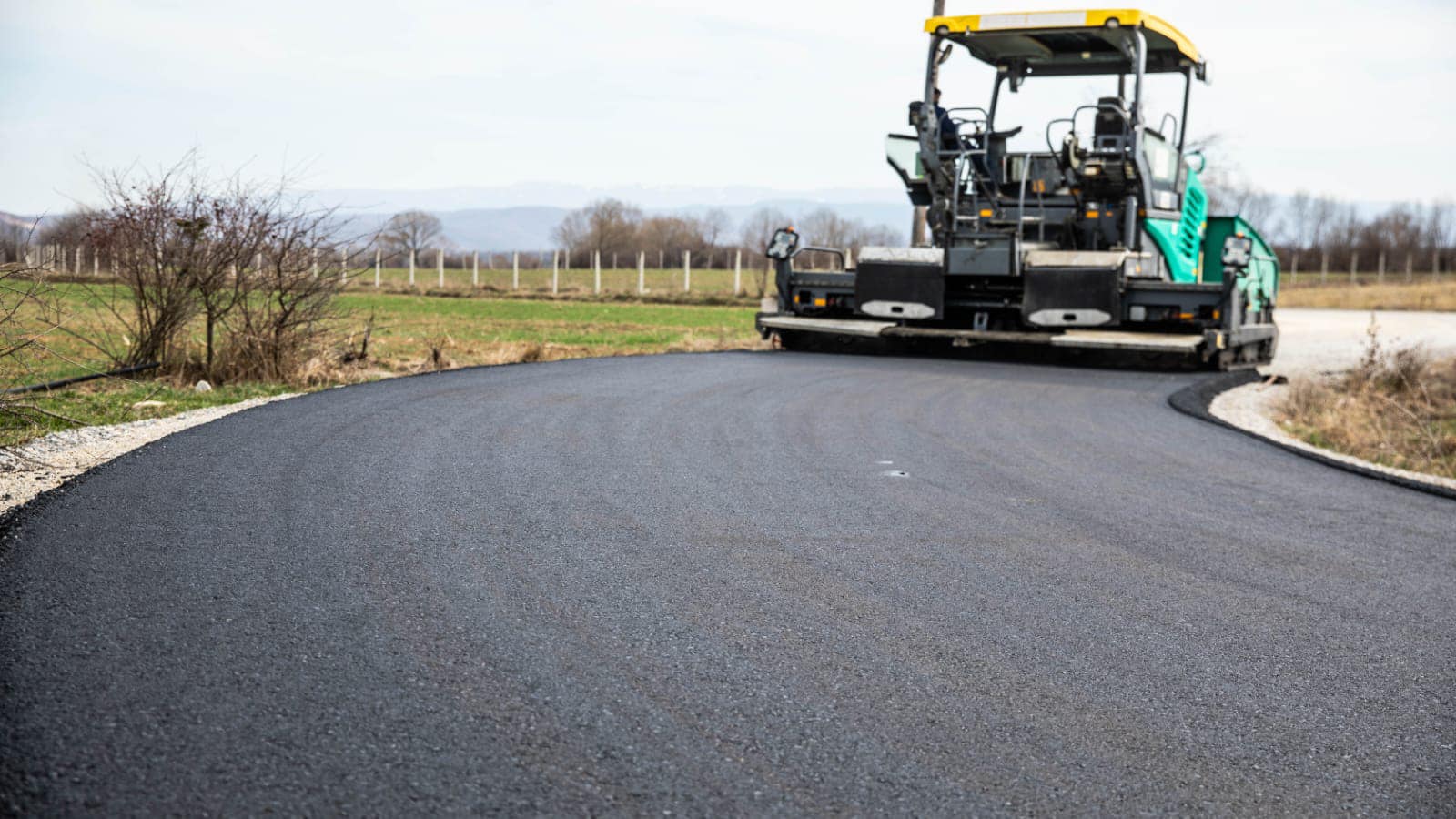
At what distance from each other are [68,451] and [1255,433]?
7858 millimetres

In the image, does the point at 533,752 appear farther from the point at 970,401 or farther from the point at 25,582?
the point at 970,401

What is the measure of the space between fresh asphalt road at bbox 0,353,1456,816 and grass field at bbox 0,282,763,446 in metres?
2.07

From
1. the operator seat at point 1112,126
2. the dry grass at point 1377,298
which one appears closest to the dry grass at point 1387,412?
the operator seat at point 1112,126

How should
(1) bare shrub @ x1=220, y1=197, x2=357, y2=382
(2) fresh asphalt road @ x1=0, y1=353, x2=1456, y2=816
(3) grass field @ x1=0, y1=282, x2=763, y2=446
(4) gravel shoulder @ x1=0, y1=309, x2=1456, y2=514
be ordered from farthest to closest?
(1) bare shrub @ x1=220, y1=197, x2=357, y2=382 < (3) grass field @ x1=0, y1=282, x2=763, y2=446 < (4) gravel shoulder @ x1=0, y1=309, x2=1456, y2=514 < (2) fresh asphalt road @ x1=0, y1=353, x2=1456, y2=816

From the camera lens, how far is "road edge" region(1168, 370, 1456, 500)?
300 inches

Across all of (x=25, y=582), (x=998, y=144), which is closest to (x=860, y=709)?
(x=25, y=582)

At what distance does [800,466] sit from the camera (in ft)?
23.7

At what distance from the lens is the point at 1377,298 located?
142 ft

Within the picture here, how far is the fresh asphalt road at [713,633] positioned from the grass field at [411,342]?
2.07 meters

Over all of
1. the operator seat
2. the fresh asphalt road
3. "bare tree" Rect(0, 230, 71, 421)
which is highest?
the operator seat

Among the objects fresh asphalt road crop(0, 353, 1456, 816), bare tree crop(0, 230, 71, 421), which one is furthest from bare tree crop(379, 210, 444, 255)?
fresh asphalt road crop(0, 353, 1456, 816)

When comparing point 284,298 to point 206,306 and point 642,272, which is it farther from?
point 642,272

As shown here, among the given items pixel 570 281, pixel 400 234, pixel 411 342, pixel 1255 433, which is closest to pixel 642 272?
pixel 570 281

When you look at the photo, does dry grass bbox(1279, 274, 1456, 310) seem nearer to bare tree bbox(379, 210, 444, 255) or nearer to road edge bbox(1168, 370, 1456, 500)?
road edge bbox(1168, 370, 1456, 500)
